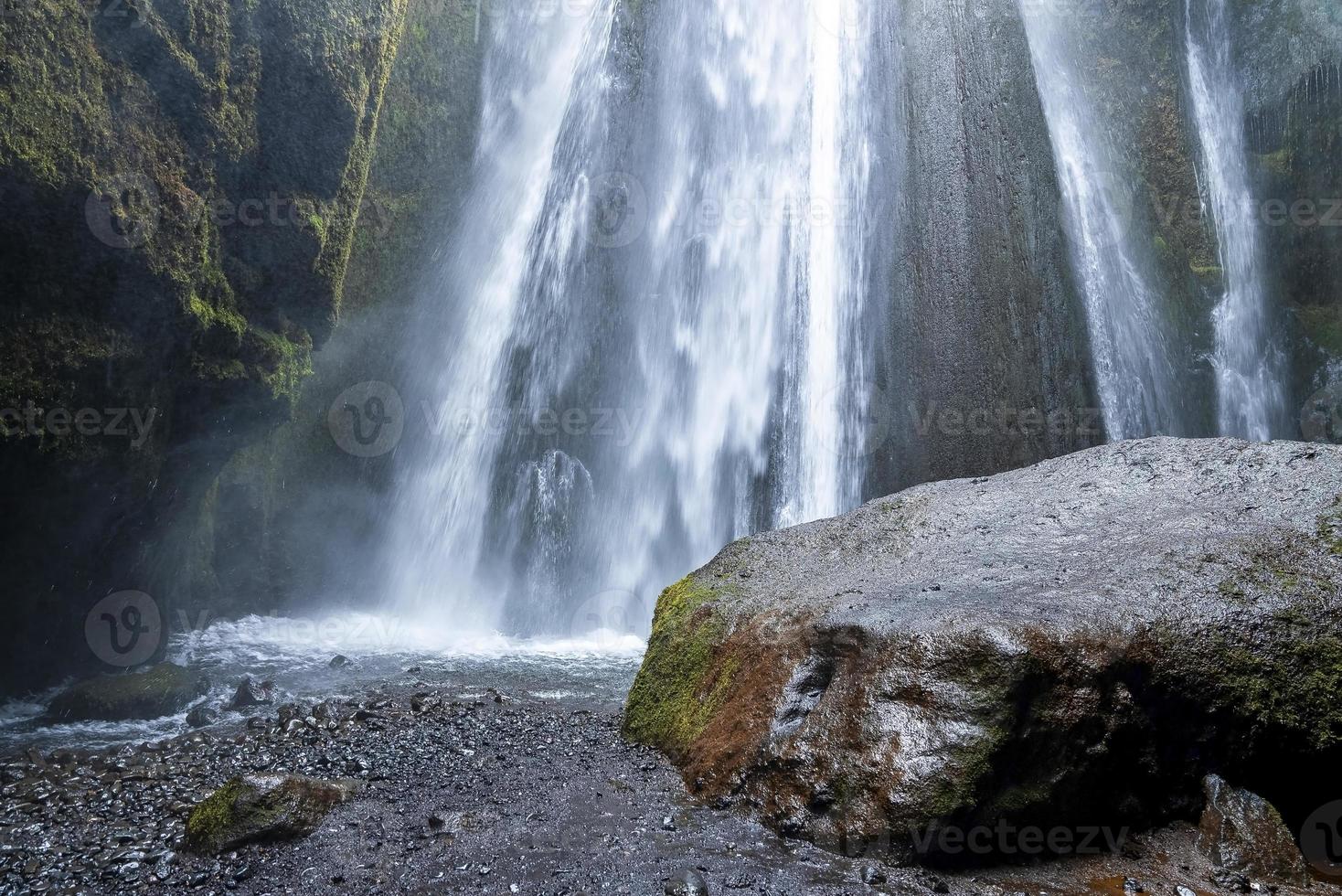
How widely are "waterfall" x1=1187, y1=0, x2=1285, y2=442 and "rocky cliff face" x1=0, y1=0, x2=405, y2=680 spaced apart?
13183mm

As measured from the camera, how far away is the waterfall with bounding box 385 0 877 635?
12461mm

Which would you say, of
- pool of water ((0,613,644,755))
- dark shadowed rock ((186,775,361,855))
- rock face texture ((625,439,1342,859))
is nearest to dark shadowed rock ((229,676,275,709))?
pool of water ((0,613,644,755))

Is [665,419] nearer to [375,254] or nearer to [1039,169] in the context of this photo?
[375,254]

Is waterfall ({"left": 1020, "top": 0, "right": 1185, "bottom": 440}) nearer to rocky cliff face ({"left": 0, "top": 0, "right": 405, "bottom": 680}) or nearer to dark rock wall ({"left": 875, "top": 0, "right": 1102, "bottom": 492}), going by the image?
dark rock wall ({"left": 875, "top": 0, "right": 1102, "bottom": 492})

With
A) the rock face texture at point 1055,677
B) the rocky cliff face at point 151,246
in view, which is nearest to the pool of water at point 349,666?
the rocky cliff face at point 151,246

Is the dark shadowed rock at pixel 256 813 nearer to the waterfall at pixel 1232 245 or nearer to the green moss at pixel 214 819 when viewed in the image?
the green moss at pixel 214 819

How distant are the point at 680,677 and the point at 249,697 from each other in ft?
13.8

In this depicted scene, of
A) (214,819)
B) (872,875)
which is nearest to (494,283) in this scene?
(214,819)

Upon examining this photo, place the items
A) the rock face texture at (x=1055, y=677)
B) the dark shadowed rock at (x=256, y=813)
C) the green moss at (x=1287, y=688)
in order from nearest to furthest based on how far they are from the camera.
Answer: the rock face texture at (x=1055, y=677)
the green moss at (x=1287, y=688)
the dark shadowed rock at (x=256, y=813)

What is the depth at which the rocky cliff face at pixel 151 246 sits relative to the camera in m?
6.16

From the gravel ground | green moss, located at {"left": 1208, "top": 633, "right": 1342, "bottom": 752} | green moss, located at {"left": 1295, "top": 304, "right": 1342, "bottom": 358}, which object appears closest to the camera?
the gravel ground

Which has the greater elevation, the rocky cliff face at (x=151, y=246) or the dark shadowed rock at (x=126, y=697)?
the rocky cliff face at (x=151, y=246)

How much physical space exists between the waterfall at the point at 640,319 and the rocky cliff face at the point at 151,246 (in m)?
4.16

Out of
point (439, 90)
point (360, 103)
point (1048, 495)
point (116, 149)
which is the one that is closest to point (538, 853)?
point (1048, 495)
